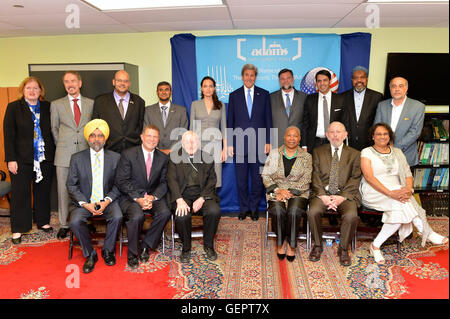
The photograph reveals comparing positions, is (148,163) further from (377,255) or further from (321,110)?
(377,255)

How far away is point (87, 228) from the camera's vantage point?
141 inches

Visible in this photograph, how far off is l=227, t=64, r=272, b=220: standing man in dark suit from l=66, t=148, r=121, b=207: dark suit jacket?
1.60 meters

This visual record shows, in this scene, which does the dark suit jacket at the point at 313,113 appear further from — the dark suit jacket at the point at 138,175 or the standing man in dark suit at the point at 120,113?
the standing man in dark suit at the point at 120,113

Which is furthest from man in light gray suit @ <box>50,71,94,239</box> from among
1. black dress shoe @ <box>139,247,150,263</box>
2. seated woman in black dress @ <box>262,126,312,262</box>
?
seated woman in black dress @ <box>262,126,312,262</box>

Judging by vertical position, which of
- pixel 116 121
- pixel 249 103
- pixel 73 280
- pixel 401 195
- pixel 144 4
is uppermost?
pixel 144 4

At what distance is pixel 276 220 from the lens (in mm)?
3760

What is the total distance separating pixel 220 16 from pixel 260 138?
5.17 ft

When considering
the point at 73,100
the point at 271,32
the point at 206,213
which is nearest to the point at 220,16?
the point at 271,32

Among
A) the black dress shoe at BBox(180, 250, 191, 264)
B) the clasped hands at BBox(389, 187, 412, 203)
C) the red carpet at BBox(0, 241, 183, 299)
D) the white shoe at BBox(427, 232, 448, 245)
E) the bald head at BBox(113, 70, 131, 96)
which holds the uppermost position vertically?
the bald head at BBox(113, 70, 131, 96)

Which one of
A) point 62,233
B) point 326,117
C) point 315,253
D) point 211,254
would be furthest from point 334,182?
point 62,233

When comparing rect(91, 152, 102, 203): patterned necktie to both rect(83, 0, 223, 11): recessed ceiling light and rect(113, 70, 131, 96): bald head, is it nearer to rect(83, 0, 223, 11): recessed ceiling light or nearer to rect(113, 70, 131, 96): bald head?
rect(113, 70, 131, 96): bald head

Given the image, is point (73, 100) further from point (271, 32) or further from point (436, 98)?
point (436, 98)

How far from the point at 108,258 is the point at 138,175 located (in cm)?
88

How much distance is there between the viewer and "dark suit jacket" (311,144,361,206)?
3.84 m
